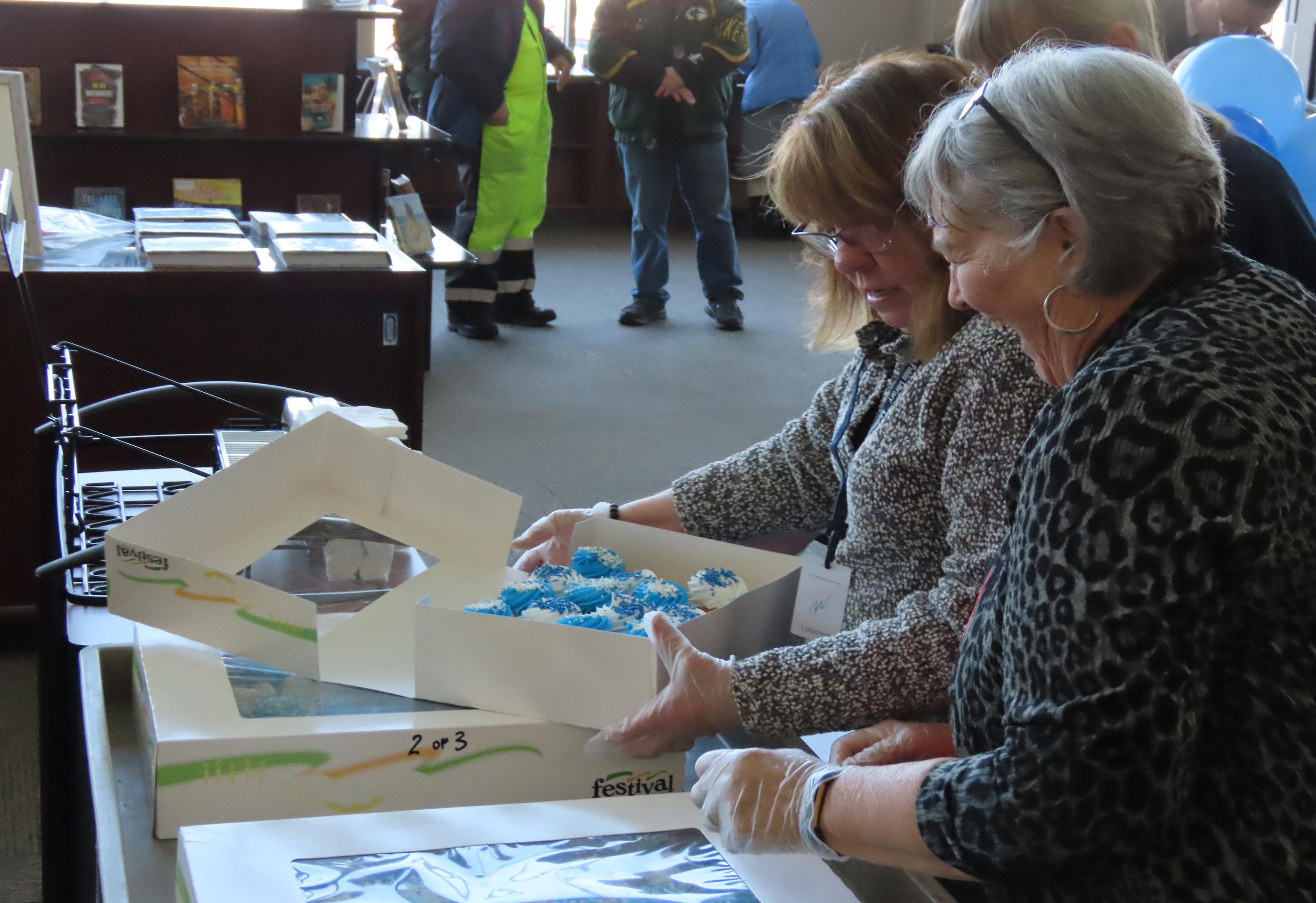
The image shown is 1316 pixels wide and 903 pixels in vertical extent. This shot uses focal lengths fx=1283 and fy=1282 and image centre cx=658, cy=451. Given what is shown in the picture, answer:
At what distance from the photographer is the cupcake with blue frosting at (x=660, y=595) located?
116 cm

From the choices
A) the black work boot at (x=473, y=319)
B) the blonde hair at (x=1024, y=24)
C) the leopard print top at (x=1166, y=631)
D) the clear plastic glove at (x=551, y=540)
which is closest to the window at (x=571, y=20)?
the black work boot at (x=473, y=319)

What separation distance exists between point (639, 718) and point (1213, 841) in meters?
0.43

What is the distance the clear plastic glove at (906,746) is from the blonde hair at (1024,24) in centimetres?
83

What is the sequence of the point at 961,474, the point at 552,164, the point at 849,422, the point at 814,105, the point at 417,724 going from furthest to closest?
the point at 552,164 < the point at 849,422 < the point at 814,105 < the point at 961,474 < the point at 417,724

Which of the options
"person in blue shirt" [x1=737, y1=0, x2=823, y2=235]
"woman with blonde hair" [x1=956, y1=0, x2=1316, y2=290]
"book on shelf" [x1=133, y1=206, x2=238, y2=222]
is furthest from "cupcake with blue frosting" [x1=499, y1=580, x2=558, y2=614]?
"person in blue shirt" [x1=737, y1=0, x2=823, y2=235]

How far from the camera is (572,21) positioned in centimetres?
877

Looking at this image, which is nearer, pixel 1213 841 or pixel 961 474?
pixel 1213 841

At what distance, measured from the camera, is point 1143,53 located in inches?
60.0

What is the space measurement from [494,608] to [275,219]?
1.99m

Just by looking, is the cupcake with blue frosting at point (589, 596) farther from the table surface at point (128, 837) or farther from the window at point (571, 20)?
the window at point (571, 20)

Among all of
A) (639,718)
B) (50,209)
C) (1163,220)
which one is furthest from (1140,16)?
(50,209)

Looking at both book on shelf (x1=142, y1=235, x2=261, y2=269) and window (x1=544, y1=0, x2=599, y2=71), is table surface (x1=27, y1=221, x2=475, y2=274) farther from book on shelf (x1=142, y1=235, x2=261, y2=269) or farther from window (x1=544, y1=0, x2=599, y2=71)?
window (x1=544, y1=0, x2=599, y2=71)

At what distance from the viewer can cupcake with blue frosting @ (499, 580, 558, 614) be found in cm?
112

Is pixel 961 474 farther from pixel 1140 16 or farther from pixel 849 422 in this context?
pixel 1140 16
